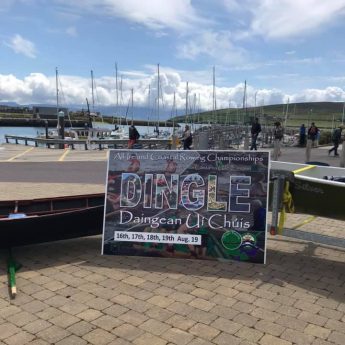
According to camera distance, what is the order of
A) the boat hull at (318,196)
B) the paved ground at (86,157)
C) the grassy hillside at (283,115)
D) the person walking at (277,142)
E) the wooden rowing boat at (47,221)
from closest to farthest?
the boat hull at (318,196) → the wooden rowing boat at (47,221) → the person walking at (277,142) → the paved ground at (86,157) → the grassy hillside at (283,115)

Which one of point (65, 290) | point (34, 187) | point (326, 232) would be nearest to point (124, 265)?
point (65, 290)

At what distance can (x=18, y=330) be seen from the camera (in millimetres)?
3680

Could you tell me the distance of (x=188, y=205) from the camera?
546 centimetres

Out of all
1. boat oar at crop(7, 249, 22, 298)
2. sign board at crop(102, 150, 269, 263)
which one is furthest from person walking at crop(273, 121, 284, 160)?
boat oar at crop(7, 249, 22, 298)

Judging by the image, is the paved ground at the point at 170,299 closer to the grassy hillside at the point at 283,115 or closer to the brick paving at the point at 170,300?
the brick paving at the point at 170,300

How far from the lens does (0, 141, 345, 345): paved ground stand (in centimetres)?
364

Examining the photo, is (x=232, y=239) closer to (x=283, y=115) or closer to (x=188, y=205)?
(x=188, y=205)

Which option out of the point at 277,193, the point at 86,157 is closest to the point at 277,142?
the point at 86,157

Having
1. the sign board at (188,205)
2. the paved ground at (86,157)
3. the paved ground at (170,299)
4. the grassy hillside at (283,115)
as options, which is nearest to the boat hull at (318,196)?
the sign board at (188,205)

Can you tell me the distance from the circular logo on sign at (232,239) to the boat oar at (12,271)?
2.41 meters

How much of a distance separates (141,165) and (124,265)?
1265 millimetres

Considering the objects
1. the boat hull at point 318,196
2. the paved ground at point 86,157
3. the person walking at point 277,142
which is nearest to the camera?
the boat hull at point 318,196

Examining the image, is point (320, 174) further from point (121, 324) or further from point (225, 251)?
point (121, 324)

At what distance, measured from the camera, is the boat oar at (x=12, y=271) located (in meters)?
4.44
